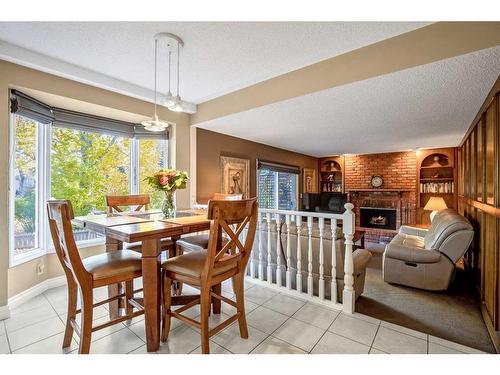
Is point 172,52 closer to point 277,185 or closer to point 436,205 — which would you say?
point 277,185

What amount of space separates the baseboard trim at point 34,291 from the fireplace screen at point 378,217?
613cm

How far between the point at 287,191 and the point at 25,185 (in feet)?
15.5

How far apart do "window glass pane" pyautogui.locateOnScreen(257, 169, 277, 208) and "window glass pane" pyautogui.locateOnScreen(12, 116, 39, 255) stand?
11.1ft

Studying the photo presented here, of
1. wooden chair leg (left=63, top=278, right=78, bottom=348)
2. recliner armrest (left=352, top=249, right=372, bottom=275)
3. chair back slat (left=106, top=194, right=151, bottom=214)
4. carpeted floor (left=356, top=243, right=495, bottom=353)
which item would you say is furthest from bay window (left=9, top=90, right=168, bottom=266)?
carpeted floor (left=356, top=243, right=495, bottom=353)

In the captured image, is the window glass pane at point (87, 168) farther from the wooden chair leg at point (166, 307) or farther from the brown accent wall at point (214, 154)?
the wooden chair leg at point (166, 307)

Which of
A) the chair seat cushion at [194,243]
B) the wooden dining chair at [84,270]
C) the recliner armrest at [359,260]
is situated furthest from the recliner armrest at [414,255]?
the wooden dining chair at [84,270]

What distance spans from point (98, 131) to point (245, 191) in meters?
2.44

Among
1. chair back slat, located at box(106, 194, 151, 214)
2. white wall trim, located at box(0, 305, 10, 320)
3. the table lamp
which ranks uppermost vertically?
chair back slat, located at box(106, 194, 151, 214)

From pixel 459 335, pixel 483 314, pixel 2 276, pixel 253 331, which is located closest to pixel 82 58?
pixel 2 276

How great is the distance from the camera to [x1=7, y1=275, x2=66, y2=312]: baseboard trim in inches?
87.0

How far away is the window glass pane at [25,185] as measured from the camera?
95.9 inches

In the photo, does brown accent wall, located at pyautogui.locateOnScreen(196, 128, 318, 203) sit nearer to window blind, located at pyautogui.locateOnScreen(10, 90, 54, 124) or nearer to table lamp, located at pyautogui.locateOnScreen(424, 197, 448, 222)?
window blind, located at pyautogui.locateOnScreen(10, 90, 54, 124)

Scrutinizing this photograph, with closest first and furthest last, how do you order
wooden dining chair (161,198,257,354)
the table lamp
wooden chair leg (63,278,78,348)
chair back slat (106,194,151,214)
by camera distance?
wooden dining chair (161,198,257,354) < wooden chair leg (63,278,78,348) < chair back slat (106,194,151,214) < the table lamp

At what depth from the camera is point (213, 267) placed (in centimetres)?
150
